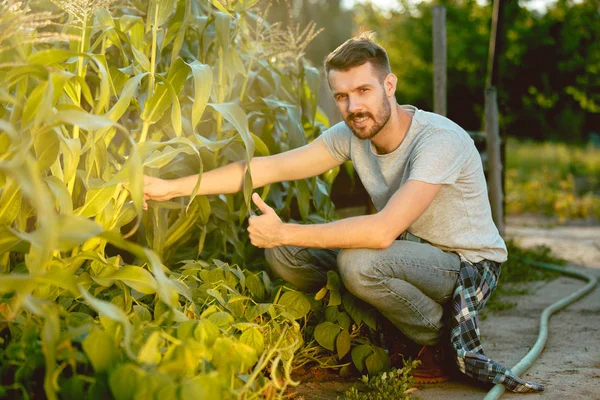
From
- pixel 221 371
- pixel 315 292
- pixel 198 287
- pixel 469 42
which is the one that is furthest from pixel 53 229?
pixel 469 42

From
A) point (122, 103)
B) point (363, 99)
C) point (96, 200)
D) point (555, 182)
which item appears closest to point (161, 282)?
point (96, 200)

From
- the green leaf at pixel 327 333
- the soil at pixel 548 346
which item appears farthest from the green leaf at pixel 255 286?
the soil at pixel 548 346

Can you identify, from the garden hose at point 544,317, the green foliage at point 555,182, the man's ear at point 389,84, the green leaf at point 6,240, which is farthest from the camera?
the green foliage at point 555,182

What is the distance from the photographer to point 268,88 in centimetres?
322

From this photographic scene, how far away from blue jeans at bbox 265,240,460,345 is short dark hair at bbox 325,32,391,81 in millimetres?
634

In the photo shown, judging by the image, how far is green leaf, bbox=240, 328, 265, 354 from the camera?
199cm

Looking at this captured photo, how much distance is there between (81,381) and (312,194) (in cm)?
165

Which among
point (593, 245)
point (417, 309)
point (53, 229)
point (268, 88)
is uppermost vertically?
point (268, 88)

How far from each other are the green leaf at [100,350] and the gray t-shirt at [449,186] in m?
1.20

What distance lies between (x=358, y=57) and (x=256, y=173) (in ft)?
1.93

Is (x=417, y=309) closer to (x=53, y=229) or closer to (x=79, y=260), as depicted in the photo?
(x=79, y=260)

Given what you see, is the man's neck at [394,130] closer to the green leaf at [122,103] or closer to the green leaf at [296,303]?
the green leaf at [296,303]

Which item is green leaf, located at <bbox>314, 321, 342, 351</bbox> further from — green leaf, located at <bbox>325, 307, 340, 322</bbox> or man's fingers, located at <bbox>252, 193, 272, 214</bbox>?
man's fingers, located at <bbox>252, 193, 272, 214</bbox>

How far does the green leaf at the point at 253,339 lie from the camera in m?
1.99
